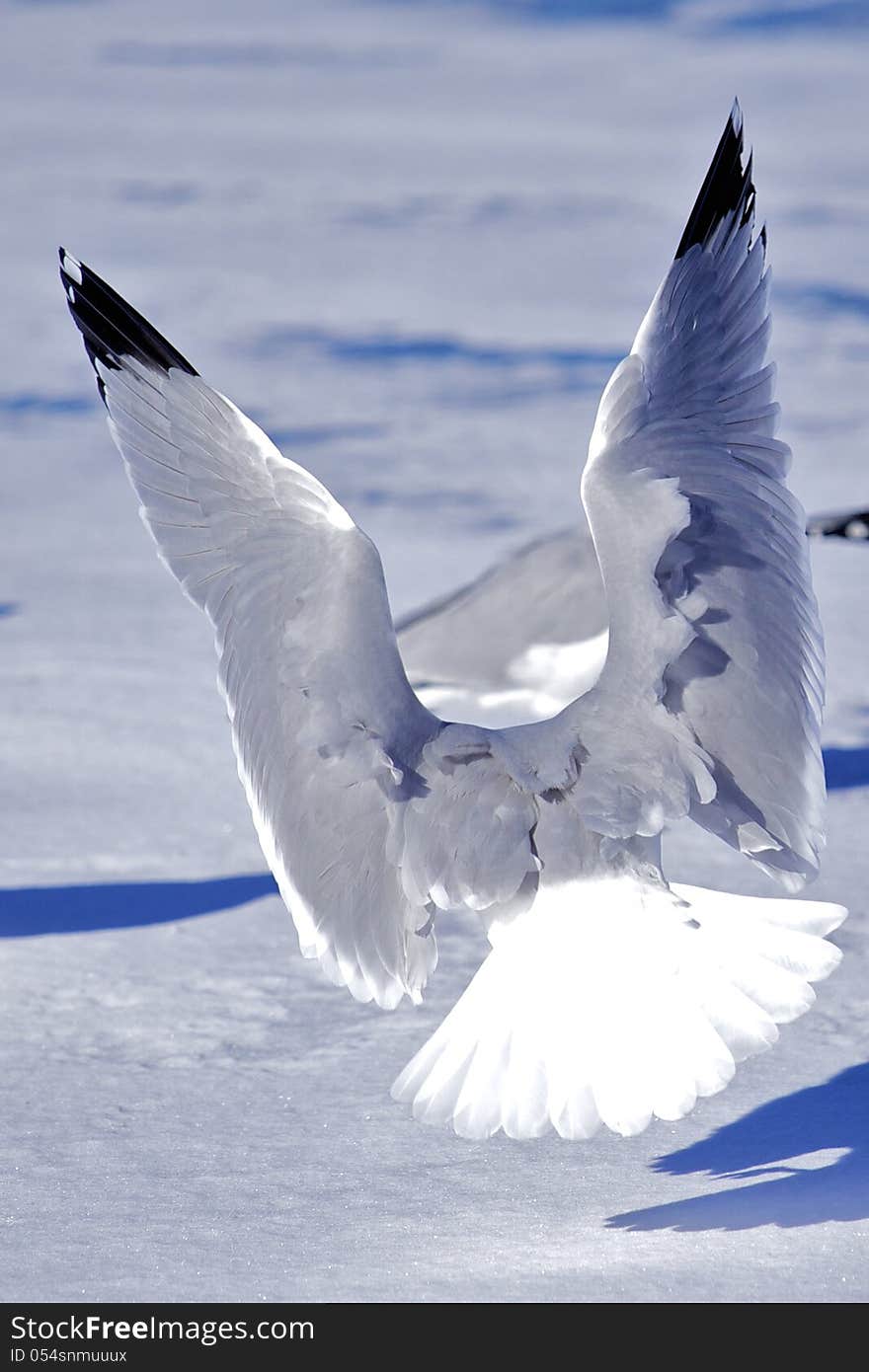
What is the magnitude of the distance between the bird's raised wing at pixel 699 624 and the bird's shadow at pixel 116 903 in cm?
115

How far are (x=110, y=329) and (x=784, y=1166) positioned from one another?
1.54m

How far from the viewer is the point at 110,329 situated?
2889mm

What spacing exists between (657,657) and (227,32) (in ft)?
53.3

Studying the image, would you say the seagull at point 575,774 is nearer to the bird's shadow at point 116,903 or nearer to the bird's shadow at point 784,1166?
the bird's shadow at point 784,1166

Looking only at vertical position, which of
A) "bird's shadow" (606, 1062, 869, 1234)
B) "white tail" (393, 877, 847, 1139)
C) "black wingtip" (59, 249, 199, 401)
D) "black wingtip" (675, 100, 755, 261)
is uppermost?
"black wingtip" (675, 100, 755, 261)

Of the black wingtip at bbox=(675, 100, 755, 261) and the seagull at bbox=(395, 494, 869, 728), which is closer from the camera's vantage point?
the black wingtip at bbox=(675, 100, 755, 261)

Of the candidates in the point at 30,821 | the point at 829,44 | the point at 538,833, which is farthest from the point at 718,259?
Answer: the point at 829,44

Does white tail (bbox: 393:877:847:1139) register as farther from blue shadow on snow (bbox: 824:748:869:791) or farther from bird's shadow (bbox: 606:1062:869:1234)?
blue shadow on snow (bbox: 824:748:869:791)

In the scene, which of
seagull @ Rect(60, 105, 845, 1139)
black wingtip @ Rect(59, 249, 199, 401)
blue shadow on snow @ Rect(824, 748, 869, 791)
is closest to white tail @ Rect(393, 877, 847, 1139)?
seagull @ Rect(60, 105, 845, 1139)

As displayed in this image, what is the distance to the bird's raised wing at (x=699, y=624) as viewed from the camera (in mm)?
2475

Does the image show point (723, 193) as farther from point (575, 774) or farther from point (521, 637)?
point (521, 637)

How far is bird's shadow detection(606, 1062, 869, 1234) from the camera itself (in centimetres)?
231

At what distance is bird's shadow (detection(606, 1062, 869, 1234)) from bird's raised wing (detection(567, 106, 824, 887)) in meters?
0.33

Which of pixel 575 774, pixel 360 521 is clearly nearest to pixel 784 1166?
pixel 575 774
